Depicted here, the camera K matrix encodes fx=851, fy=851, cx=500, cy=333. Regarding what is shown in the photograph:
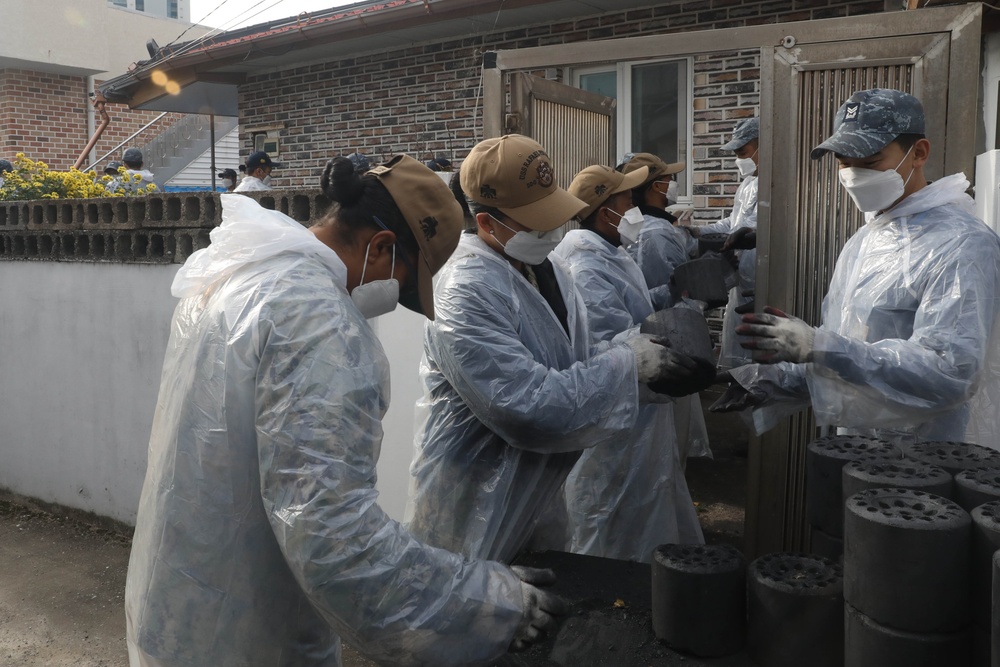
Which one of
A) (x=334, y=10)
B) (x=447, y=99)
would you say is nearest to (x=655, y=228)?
(x=447, y=99)

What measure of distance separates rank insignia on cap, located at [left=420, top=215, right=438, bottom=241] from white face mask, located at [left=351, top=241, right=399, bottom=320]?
0.07 meters

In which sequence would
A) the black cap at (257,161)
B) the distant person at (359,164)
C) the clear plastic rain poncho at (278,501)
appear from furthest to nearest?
1. the black cap at (257,161)
2. the distant person at (359,164)
3. the clear plastic rain poncho at (278,501)

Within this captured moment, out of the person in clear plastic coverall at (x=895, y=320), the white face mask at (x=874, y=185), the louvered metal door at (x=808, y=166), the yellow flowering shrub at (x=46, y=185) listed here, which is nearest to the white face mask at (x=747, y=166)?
the louvered metal door at (x=808, y=166)

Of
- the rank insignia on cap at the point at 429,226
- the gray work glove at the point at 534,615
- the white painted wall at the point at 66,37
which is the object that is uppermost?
the white painted wall at the point at 66,37

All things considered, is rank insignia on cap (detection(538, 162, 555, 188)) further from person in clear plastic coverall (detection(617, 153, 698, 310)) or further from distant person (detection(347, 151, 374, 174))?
person in clear plastic coverall (detection(617, 153, 698, 310))

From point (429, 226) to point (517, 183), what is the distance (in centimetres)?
69

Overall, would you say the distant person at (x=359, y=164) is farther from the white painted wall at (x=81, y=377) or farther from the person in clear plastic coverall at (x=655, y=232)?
the person in clear plastic coverall at (x=655, y=232)

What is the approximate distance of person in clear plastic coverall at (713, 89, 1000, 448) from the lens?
224cm

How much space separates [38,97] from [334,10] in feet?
30.1

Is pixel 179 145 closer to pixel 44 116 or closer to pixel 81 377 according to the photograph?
pixel 44 116

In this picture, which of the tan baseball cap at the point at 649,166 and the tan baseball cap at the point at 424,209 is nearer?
the tan baseball cap at the point at 424,209

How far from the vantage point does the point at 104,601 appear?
4.16m

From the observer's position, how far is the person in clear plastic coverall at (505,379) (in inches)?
86.1

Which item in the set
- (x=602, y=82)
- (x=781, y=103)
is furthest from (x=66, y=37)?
(x=781, y=103)
